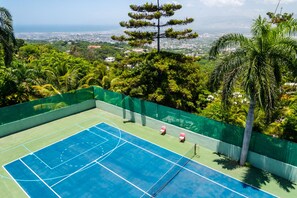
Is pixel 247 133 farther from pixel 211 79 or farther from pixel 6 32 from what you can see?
pixel 6 32

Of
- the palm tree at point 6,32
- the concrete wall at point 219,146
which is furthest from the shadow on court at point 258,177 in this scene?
the palm tree at point 6,32

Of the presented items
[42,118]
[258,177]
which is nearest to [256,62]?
[258,177]

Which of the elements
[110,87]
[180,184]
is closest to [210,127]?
[180,184]

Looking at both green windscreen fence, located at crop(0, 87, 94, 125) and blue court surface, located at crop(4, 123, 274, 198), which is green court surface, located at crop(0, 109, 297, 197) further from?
green windscreen fence, located at crop(0, 87, 94, 125)

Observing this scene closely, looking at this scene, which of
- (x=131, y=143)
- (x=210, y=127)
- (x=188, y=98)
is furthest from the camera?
(x=188, y=98)

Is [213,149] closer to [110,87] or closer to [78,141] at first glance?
Answer: [78,141]

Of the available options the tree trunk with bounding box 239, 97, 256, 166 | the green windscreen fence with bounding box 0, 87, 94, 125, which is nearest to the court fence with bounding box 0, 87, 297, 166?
the green windscreen fence with bounding box 0, 87, 94, 125
